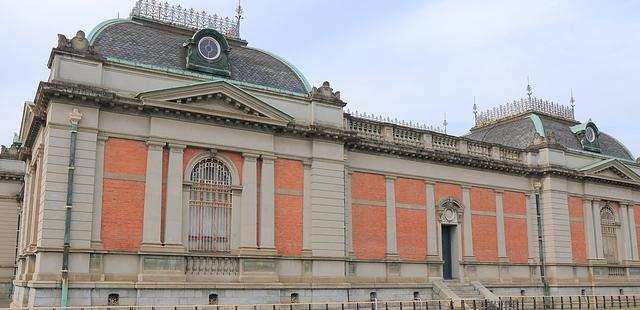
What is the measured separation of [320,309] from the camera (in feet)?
74.0

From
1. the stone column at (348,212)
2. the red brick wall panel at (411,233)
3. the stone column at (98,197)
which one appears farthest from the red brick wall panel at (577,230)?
the stone column at (98,197)

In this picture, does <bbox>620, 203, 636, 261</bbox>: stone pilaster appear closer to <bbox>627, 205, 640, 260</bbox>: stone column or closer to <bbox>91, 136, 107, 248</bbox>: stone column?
<bbox>627, 205, 640, 260</bbox>: stone column

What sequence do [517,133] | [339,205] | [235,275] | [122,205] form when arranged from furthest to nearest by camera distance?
[517,133] → [339,205] → [235,275] → [122,205]

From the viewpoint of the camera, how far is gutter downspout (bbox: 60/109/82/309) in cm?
1817

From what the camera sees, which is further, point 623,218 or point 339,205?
point 623,218

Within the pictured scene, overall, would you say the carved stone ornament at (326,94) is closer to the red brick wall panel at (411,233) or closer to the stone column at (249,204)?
the stone column at (249,204)

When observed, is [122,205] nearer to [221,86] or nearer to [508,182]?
[221,86]

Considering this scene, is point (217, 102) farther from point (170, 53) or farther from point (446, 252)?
point (446, 252)

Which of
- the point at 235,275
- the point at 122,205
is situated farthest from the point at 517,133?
the point at 122,205

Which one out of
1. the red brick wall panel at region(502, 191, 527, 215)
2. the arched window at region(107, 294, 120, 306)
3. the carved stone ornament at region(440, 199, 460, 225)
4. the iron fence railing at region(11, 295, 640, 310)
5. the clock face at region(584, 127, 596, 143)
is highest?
the clock face at region(584, 127, 596, 143)

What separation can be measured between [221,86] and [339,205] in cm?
646

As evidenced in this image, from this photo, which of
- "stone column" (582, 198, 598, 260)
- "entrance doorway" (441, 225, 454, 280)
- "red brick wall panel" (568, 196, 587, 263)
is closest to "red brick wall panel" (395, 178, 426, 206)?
"entrance doorway" (441, 225, 454, 280)

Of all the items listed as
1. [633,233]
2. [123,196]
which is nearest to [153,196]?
[123,196]

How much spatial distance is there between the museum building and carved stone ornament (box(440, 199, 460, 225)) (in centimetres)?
12
